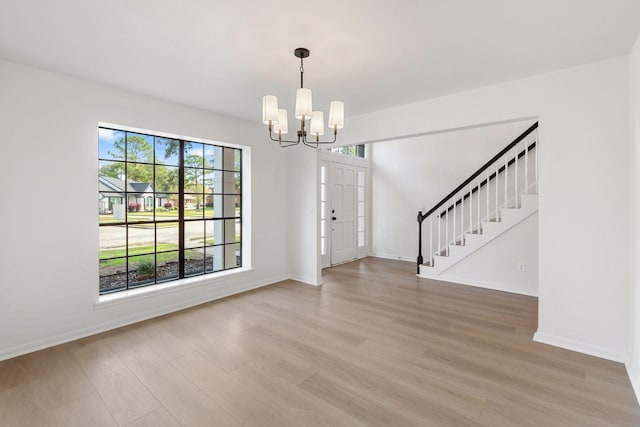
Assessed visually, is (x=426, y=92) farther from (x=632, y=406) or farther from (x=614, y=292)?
(x=632, y=406)

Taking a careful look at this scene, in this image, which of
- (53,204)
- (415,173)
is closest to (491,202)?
(415,173)

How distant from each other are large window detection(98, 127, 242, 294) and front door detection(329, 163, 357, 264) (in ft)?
7.37

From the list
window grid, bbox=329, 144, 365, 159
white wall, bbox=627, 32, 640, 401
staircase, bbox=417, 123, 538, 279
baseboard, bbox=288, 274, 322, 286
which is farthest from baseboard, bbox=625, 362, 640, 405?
window grid, bbox=329, 144, 365, 159

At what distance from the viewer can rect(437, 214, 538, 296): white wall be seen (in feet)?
14.6

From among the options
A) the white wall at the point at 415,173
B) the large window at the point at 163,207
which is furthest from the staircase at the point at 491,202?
the large window at the point at 163,207

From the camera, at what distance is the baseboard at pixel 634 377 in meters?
2.11

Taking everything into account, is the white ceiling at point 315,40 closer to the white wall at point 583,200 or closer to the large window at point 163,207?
the white wall at point 583,200

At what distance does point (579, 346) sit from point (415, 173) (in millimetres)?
4442

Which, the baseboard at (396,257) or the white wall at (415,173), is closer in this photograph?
the white wall at (415,173)

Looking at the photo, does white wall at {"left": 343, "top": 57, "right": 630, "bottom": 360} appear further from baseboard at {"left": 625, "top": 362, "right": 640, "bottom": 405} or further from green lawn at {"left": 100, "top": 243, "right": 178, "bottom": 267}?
green lawn at {"left": 100, "top": 243, "right": 178, "bottom": 267}

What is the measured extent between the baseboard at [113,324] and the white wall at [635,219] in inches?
168

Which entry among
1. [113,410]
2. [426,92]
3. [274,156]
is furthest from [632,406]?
[274,156]

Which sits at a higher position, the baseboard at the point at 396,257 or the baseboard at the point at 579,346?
the baseboard at the point at 396,257

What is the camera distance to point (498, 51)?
2490 mm
